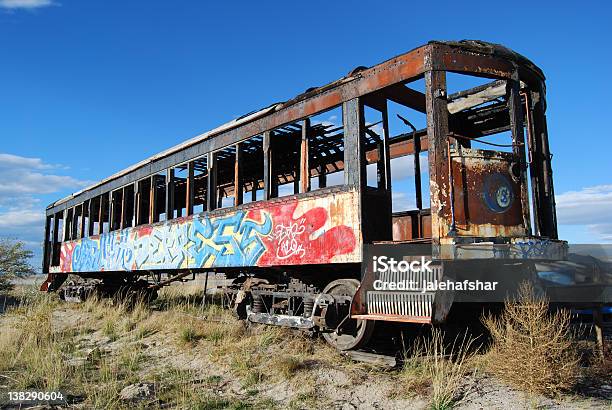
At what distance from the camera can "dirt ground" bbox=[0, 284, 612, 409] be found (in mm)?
4980

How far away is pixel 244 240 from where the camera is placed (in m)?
8.59

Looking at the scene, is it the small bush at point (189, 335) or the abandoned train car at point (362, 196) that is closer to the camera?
the abandoned train car at point (362, 196)

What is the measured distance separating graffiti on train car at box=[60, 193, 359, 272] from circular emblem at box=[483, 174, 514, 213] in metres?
1.72

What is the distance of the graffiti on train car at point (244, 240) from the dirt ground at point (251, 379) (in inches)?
48.5

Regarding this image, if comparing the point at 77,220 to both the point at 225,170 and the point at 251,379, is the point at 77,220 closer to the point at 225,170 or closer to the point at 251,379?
the point at 225,170

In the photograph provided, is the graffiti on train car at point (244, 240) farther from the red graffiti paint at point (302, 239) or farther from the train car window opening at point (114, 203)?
the train car window opening at point (114, 203)

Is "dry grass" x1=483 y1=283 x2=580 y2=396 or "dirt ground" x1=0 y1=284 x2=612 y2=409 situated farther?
"dirt ground" x1=0 y1=284 x2=612 y2=409

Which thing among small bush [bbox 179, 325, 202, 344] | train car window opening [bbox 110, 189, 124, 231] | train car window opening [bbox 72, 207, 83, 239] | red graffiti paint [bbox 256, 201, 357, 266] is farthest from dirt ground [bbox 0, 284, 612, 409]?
train car window opening [bbox 72, 207, 83, 239]

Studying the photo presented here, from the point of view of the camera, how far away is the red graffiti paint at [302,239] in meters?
6.81

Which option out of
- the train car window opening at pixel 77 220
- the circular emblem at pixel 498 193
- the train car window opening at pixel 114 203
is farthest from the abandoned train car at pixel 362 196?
the train car window opening at pixel 77 220

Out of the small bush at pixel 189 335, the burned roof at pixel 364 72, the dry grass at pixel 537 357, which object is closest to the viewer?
the dry grass at pixel 537 357

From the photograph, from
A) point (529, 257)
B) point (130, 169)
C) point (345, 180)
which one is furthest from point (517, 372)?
point (130, 169)

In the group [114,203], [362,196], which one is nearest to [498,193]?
[362,196]

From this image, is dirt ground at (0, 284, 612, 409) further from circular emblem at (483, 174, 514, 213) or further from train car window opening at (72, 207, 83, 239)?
train car window opening at (72, 207, 83, 239)
